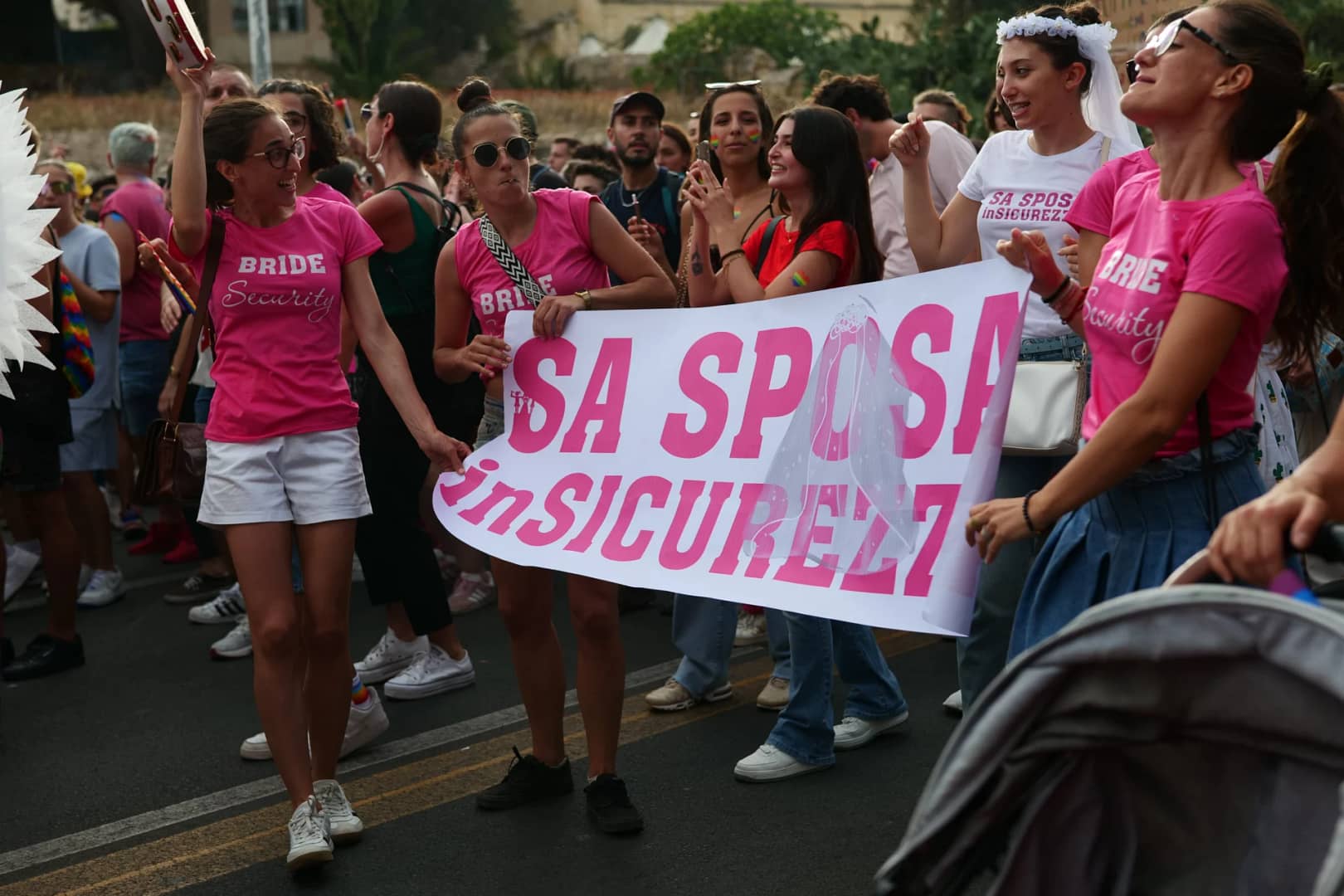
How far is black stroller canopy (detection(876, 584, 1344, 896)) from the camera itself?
1.92 m

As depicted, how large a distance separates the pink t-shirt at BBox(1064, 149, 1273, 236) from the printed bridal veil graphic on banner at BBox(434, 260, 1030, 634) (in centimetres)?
21

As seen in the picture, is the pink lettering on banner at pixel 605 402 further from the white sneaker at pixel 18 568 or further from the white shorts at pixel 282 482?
the white sneaker at pixel 18 568

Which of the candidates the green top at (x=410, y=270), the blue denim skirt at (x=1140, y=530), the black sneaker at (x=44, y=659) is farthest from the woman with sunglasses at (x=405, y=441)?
the blue denim skirt at (x=1140, y=530)

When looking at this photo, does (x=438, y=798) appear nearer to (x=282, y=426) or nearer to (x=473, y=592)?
(x=282, y=426)

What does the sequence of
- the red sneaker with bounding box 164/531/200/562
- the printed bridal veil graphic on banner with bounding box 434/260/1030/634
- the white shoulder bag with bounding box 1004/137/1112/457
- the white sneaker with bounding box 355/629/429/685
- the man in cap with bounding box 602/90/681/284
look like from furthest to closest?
the red sneaker with bounding box 164/531/200/562 < the man in cap with bounding box 602/90/681/284 < the white sneaker with bounding box 355/629/429/685 < the white shoulder bag with bounding box 1004/137/1112/457 < the printed bridal veil graphic on banner with bounding box 434/260/1030/634

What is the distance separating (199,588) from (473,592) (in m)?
1.59

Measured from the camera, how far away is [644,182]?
7.49 m

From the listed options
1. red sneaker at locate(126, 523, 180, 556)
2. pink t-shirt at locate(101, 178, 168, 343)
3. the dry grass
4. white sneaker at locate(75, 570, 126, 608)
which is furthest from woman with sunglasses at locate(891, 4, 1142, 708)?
the dry grass

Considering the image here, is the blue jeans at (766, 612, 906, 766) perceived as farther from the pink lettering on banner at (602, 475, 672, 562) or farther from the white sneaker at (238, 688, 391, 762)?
the white sneaker at (238, 688, 391, 762)

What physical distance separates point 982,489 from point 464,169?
1960 mm

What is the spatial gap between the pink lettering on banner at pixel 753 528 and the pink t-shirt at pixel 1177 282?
101 cm

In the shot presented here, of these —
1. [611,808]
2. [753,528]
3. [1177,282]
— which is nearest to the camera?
[1177,282]

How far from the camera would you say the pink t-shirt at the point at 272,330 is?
14.2 feet

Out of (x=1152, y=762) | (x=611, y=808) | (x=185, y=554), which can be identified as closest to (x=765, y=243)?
(x=611, y=808)
